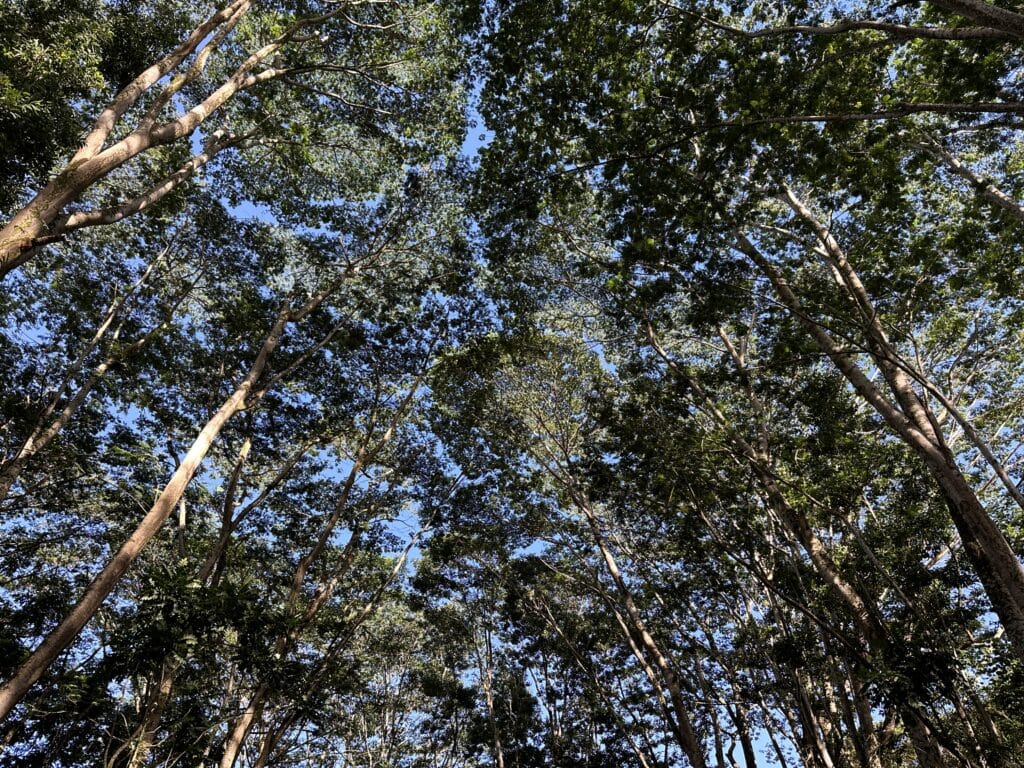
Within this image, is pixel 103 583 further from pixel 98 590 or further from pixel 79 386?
pixel 79 386

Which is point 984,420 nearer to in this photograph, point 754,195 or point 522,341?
point 754,195

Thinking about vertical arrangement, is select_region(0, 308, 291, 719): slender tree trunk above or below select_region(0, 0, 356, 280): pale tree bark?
below

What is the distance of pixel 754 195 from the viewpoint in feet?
19.8

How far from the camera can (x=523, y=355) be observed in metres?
11.1

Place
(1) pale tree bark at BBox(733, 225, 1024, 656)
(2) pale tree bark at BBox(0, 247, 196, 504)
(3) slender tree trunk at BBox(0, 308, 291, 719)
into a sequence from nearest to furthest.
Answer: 1. (3) slender tree trunk at BBox(0, 308, 291, 719)
2. (1) pale tree bark at BBox(733, 225, 1024, 656)
3. (2) pale tree bark at BBox(0, 247, 196, 504)

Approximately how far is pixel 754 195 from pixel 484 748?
17.8 meters

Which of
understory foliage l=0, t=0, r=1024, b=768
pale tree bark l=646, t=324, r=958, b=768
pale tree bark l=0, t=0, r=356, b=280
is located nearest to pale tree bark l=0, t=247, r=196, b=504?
understory foliage l=0, t=0, r=1024, b=768

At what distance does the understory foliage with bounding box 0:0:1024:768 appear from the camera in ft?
18.8

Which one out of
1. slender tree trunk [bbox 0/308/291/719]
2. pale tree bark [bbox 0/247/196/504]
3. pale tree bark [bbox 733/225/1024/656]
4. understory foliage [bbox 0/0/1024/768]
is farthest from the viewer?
pale tree bark [bbox 0/247/196/504]

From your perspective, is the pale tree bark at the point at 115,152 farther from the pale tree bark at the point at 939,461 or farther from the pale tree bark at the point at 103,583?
the pale tree bark at the point at 939,461

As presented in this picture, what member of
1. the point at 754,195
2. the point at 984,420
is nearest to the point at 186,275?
the point at 754,195

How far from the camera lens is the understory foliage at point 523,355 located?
5730 mm

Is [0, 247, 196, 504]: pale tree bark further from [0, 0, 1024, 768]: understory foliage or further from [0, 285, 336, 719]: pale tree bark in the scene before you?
[0, 285, 336, 719]: pale tree bark

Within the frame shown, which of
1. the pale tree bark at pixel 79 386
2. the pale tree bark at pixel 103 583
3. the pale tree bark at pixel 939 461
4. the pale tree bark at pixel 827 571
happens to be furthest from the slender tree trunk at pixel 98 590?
the pale tree bark at pixel 939 461
